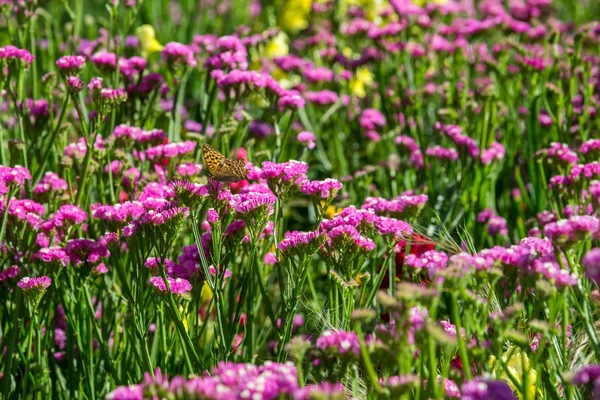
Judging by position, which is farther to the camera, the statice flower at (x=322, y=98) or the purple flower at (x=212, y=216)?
the statice flower at (x=322, y=98)

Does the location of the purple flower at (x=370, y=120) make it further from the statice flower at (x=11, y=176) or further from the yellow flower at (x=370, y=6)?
the statice flower at (x=11, y=176)

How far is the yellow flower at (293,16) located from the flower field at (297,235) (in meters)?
1.19

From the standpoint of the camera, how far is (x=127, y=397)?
128 centimetres

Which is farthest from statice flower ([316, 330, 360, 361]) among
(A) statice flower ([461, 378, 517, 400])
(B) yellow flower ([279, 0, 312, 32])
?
(B) yellow flower ([279, 0, 312, 32])

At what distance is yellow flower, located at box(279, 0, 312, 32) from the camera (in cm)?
550

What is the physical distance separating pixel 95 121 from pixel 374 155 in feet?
5.24

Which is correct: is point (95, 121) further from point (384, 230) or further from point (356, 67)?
point (356, 67)

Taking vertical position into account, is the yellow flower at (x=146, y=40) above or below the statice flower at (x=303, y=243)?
above

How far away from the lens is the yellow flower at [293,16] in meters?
5.50

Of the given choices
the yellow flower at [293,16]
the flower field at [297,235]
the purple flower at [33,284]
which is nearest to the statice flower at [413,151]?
the flower field at [297,235]

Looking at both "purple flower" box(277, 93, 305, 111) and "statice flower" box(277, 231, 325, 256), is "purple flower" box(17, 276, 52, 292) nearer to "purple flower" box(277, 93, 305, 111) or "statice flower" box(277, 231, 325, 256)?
"statice flower" box(277, 231, 325, 256)

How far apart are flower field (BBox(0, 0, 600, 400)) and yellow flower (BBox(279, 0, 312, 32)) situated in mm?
1191

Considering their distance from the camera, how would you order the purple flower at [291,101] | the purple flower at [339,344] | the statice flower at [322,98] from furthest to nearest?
1. the statice flower at [322,98]
2. the purple flower at [291,101]
3. the purple flower at [339,344]

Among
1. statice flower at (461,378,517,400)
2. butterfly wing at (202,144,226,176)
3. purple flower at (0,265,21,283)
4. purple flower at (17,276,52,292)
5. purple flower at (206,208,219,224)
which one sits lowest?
purple flower at (0,265,21,283)
